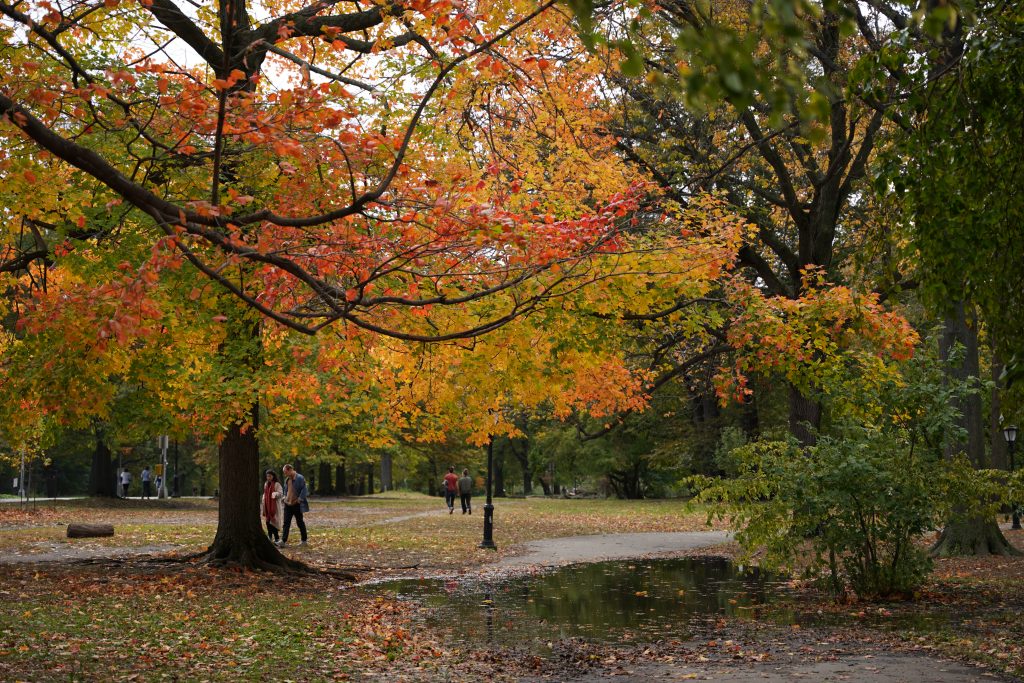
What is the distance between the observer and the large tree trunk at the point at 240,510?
637 inches

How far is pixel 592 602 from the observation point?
1331 centimetres

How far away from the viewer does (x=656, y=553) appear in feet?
71.5

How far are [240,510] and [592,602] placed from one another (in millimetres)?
6788

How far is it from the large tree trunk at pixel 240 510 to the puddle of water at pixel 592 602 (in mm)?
2404

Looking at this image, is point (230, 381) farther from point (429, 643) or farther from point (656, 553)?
point (656, 553)

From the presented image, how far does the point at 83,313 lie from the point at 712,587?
35.3 ft

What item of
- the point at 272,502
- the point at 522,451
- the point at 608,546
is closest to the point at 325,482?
the point at 522,451

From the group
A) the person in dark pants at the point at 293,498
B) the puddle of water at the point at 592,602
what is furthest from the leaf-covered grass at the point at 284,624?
the person in dark pants at the point at 293,498

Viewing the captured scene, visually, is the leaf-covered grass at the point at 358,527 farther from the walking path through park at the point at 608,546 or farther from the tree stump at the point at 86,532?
the walking path through park at the point at 608,546

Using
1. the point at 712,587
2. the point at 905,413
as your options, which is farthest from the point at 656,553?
the point at 905,413

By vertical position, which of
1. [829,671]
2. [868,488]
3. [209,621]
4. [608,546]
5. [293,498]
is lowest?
[608,546]

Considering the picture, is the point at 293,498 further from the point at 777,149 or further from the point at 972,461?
the point at 972,461

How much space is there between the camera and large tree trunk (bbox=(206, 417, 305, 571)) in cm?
1617

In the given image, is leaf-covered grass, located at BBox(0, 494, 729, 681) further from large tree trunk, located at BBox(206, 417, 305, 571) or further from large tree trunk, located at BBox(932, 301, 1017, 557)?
large tree trunk, located at BBox(932, 301, 1017, 557)
